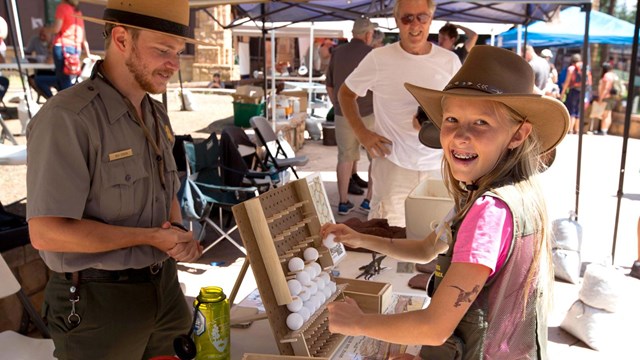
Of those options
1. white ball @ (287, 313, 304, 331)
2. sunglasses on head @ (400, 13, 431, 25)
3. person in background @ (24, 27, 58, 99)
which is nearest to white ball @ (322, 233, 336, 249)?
white ball @ (287, 313, 304, 331)

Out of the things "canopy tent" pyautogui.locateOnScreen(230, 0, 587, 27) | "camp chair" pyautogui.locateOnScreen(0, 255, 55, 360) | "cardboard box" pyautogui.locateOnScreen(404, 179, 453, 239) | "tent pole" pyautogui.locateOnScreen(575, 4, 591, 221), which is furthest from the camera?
"canopy tent" pyautogui.locateOnScreen(230, 0, 587, 27)

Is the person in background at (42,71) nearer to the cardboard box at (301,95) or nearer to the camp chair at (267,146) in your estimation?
the camp chair at (267,146)

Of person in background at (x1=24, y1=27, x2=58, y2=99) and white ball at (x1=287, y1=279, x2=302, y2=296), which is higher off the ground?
person in background at (x1=24, y1=27, x2=58, y2=99)

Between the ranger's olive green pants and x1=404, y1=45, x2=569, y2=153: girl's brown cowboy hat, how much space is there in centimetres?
114

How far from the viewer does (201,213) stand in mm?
4637

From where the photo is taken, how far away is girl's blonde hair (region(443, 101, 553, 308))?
1.32m

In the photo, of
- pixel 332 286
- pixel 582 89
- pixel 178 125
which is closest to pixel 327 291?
pixel 332 286

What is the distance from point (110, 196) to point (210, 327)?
0.53 meters

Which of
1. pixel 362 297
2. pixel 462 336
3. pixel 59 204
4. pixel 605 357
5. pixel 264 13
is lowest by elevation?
pixel 605 357

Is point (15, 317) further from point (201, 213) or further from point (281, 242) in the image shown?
point (281, 242)

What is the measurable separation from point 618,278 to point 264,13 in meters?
6.36

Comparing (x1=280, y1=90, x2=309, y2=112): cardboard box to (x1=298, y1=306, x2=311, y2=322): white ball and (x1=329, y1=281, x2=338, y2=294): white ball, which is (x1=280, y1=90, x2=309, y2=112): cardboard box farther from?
(x1=298, y1=306, x2=311, y2=322): white ball

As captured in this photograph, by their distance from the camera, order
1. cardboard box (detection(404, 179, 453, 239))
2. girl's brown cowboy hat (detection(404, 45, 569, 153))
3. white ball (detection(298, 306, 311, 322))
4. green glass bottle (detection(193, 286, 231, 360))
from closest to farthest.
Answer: girl's brown cowboy hat (detection(404, 45, 569, 153)), green glass bottle (detection(193, 286, 231, 360)), white ball (detection(298, 306, 311, 322)), cardboard box (detection(404, 179, 453, 239))

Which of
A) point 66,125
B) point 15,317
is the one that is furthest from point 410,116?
point 15,317
